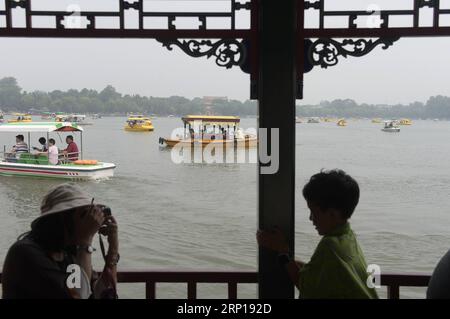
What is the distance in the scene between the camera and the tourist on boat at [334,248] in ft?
3.95

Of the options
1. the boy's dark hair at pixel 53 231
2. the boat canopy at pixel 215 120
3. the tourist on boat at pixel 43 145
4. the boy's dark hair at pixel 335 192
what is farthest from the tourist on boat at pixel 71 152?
the boy's dark hair at pixel 335 192

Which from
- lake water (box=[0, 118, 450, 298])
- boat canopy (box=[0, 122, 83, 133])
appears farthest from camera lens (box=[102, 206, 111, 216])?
boat canopy (box=[0, 122, 83, 133])

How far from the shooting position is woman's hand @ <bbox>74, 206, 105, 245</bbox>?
1.27m

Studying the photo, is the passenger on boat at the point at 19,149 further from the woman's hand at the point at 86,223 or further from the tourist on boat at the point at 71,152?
the woman's hand at the point at 86,223

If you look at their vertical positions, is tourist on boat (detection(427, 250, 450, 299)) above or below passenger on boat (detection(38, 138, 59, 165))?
above

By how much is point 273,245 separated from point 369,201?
12.5 metres

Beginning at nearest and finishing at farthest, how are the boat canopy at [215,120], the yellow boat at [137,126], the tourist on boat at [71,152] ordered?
1. the tourist on boat at [71,152]
2. the boat canopy at [215,120]
3. the yellow boat at [137,126]

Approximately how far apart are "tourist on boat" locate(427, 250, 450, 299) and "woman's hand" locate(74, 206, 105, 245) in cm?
87

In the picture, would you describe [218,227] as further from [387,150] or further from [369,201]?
[387,150]

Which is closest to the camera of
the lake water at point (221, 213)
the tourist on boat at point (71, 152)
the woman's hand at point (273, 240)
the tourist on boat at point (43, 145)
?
the woman's hand at point (273, 240)

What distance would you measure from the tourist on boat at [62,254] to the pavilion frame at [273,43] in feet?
2.16

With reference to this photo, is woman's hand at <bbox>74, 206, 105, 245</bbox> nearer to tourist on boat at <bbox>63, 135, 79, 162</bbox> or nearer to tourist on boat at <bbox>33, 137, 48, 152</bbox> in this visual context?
tourist on boat at <bbox>33, 137, 48, 152</bbox>

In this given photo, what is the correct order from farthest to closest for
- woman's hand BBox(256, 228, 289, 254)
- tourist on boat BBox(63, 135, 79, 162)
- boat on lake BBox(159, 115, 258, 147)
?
1. boat on lake BBox(159, 115, 258, 147)
2. tourist on boat BBox(63, 135, 79, 162)
3. woman's hand BBox(256, 228, 289, 254)
